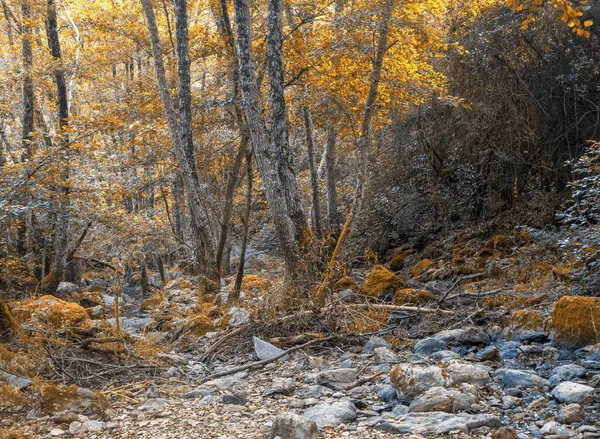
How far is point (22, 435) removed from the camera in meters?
3.93

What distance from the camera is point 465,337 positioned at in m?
5.57

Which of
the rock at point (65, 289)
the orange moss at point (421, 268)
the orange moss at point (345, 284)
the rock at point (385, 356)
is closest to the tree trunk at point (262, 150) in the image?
the orange moss at point (345, 284)

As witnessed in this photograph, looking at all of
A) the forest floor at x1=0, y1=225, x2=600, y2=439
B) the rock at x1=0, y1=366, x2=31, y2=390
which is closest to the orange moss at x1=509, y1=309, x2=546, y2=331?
the forest floor at x1=0, y1=225, x2=600, y2=439

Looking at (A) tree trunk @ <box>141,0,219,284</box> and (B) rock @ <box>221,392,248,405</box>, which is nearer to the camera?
(B) rock @ <box>221,392,248,405</box>

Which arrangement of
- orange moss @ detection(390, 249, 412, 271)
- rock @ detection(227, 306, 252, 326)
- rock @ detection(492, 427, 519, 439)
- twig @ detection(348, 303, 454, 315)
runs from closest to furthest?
rock @ detection(492, 427, 519, 439)
twig @ detection(348, 303, 454, 315)
rock @ detection(227, 306, 252, 326)
orange moss @ detection(390, 249, 412, 271)

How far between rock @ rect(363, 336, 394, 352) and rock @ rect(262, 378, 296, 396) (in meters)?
1.09

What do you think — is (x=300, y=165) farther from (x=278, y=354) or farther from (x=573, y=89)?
(x=278, y=354)

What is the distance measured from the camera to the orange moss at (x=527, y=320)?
559cm

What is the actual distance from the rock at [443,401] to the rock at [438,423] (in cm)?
9

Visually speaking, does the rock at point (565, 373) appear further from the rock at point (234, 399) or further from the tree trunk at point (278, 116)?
the tree trunk at point (278, 116)

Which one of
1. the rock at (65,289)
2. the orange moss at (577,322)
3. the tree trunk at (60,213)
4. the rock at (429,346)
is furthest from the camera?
the rock at (65,289)

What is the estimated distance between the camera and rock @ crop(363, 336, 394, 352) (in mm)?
5723

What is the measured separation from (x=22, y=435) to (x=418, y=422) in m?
2.70

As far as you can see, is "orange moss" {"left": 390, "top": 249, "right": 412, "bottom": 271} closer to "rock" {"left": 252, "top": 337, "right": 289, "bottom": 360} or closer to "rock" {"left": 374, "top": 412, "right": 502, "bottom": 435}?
"rock" {"left": 252, "top": 337, "right": 289, "bottom": 360}
